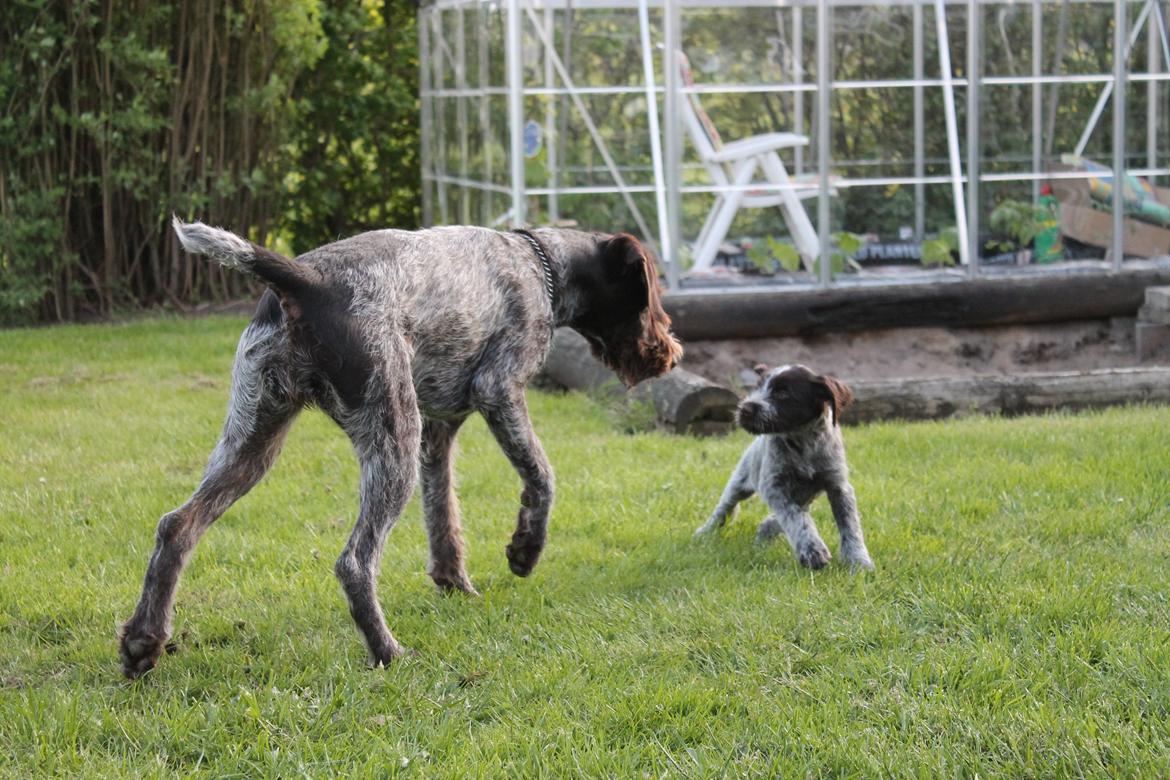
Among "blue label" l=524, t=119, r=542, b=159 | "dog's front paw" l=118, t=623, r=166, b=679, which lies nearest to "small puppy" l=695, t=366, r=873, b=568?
"dog's front paw" l=118, t=623, r=166, b=679

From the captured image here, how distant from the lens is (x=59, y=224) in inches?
540

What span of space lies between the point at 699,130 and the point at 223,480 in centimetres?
787

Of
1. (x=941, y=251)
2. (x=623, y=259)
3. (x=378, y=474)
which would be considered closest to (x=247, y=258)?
(x=378, y=474)

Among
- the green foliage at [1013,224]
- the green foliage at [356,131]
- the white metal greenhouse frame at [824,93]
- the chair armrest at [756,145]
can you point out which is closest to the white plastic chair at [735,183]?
the chair armrest at [756,145]

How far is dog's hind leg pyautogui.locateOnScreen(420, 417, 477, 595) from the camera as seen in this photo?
19.3 ft

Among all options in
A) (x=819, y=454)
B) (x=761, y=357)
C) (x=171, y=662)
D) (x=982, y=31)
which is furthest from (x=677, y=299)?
(x=171, y=662)

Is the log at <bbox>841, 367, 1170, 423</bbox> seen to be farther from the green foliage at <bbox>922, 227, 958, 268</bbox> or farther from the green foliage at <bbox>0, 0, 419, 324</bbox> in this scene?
the green foliage at <bbox>0, 0, 419, 324</bbox>

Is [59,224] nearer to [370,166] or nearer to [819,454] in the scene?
[370,166]

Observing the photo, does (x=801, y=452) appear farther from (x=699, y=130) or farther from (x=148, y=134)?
(x=148, y=134)

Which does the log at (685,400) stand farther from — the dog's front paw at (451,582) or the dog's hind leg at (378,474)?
the dog's hind leg at (378,474)

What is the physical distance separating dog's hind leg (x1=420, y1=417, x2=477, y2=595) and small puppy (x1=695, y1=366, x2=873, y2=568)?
1274 millimetres

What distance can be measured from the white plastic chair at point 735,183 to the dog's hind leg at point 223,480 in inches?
293

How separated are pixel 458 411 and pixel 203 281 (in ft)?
32.5

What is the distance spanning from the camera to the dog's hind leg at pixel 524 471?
5.44m
